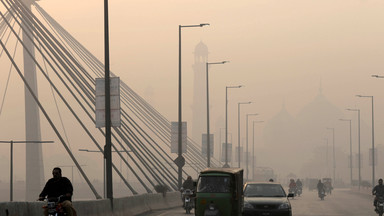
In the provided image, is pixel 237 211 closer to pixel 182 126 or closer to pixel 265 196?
pixel 265 196

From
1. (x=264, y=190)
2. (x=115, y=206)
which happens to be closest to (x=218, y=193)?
(x=264, y=190)

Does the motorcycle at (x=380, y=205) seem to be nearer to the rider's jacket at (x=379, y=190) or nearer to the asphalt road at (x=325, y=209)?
the rider's jacket at (x=379, y=190)

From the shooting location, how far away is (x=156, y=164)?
4912 centimetres

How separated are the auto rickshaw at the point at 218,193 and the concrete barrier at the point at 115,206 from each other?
2.94m

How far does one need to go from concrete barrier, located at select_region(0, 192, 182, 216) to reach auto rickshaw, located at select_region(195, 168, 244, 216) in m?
2.94

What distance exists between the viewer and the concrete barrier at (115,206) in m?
19.4

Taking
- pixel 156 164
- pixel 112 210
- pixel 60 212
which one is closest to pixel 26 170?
pixel 156 164

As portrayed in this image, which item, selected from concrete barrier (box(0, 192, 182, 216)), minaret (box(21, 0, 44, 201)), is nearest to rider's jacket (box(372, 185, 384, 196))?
concrete barrier (box(0, 192, 182, 216))

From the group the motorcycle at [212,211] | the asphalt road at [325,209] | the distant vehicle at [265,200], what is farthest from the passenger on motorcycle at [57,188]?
the asphalt road at [325,209]

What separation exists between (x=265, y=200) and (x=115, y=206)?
5004mm

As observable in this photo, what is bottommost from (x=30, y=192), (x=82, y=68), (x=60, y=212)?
(x=30, y=192)

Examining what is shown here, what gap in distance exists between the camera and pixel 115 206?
31297 millimetres

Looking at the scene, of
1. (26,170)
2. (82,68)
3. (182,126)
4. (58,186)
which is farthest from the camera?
(26,170)

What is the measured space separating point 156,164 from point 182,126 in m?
6.69
